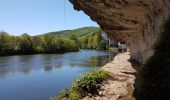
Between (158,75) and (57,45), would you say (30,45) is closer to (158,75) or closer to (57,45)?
(57,45)

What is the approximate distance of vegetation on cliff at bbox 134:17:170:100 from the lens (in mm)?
5445

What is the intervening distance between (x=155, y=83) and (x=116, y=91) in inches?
256

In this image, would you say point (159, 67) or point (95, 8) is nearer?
point (159, 67)

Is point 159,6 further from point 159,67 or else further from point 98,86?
point 159,67

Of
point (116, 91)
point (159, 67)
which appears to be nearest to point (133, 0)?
point (116, 91)

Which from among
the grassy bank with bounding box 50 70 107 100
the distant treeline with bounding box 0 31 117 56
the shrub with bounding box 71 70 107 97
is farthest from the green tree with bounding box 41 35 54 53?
the grassy bank with bounding box 50 70 107 100

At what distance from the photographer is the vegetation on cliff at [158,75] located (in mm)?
5445

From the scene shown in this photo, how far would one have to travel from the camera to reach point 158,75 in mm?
5684

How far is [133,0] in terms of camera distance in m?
11.1

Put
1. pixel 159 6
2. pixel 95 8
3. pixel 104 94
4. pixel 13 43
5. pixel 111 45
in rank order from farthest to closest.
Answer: pixel 111 45
pixel 13 43
pixel 95 8
pixel 104 94
pixel 159 6

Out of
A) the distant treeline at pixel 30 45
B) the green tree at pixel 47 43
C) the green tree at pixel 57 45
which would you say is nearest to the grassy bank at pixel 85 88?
the distant treeline at pixel 30 45

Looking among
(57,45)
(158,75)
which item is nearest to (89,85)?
(158,75)

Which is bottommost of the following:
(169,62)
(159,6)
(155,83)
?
(155,83)

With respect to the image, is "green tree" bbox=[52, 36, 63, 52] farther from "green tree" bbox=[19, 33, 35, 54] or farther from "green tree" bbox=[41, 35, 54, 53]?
"green tree" bbox=[19, 33, 35, 54]
